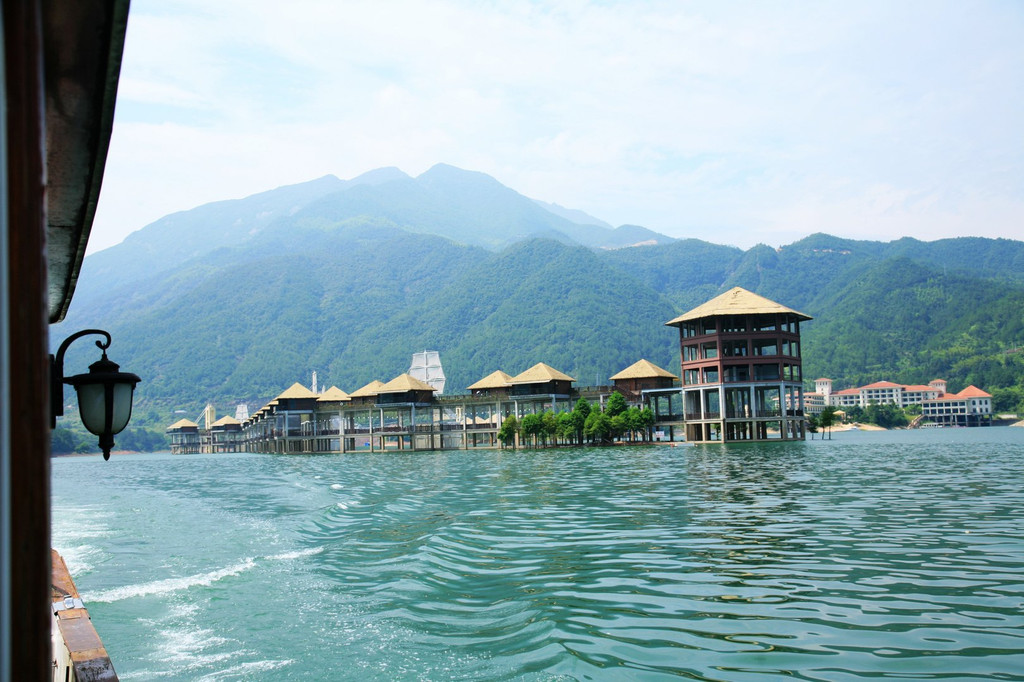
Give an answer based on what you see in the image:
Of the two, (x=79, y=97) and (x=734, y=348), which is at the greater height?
(x=734, y=348)

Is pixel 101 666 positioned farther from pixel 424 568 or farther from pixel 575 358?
pixel 575 358

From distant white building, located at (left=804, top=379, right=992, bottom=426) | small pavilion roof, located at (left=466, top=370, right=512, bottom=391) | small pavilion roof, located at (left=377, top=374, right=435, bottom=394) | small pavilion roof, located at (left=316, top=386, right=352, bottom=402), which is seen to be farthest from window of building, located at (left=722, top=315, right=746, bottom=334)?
distant white building, located at (left=804, top=379, right=992, bottom=426)

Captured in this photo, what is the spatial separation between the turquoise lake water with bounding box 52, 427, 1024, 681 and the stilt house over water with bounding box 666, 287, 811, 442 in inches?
1459

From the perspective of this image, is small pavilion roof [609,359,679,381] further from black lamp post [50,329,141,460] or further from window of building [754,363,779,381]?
black lamp post [50,329,141,460]

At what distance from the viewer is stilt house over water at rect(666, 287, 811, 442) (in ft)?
183

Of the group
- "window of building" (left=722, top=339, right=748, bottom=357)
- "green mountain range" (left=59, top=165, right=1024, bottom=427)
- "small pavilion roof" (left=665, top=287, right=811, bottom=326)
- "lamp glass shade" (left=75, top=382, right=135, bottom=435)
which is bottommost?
"lamp glass shade" (left=75, top=382, right=135, bottom=435)

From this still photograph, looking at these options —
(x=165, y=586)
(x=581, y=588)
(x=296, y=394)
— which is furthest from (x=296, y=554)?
(x=296, y=394)

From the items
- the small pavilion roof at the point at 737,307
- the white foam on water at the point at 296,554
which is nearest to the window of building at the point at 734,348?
the small pavilion roof at the point at 737,307

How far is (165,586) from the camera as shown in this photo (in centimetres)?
1095

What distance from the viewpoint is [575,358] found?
157 m

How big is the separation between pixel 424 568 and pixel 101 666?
265 inches

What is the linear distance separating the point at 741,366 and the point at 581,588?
5090 centimetres

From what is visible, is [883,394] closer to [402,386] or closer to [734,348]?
[734,348]

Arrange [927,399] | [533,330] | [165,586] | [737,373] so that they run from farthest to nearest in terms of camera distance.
Result: [533,330] → [927,399] → [737,373] → [165,586]
